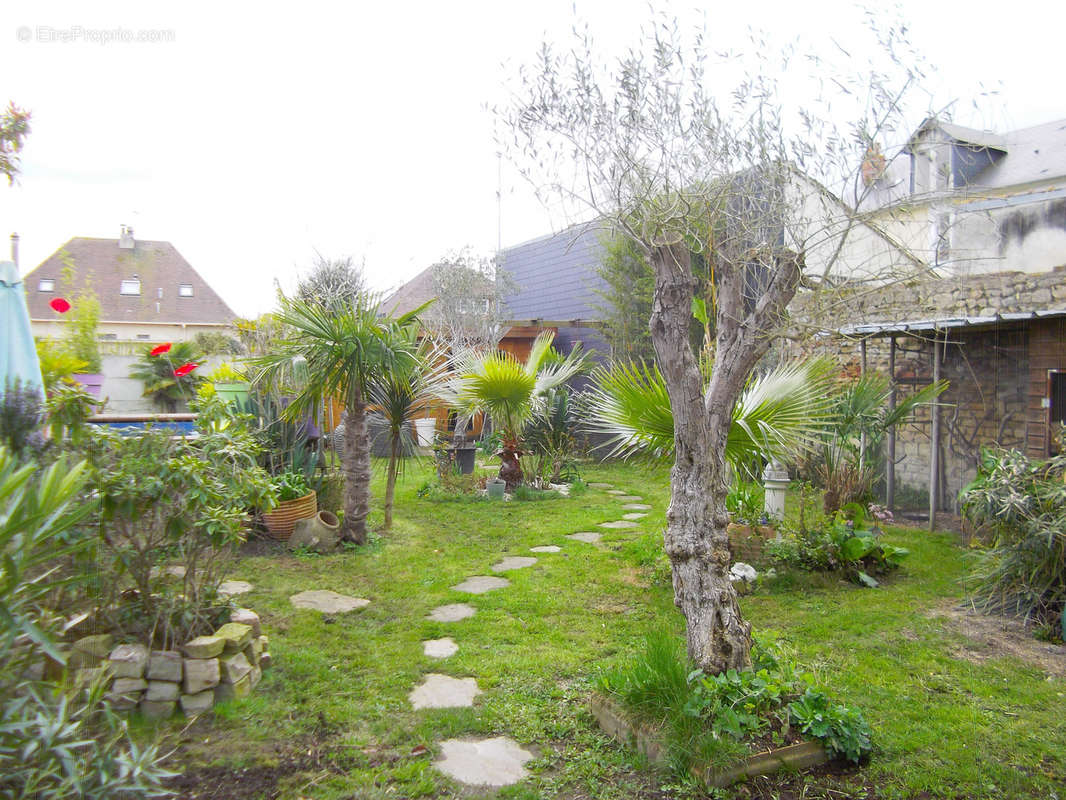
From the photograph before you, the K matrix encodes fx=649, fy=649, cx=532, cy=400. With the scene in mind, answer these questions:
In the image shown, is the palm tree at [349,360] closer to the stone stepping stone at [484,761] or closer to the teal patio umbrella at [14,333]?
the teal patio umbrella at [14,333]

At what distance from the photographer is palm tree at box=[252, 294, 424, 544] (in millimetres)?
5613

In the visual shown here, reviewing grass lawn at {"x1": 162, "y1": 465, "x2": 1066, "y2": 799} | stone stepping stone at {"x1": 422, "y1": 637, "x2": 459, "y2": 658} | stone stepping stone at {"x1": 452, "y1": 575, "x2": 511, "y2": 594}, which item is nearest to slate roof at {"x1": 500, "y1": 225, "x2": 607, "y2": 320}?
stone stepping stone at {"x1": 452, "y1": 575, "x2": 511, "y2": 594}

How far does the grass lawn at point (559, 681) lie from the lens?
2502mm

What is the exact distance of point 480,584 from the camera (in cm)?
514

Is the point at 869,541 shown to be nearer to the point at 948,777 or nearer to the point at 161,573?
the point at 948,777

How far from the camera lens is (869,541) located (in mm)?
5168

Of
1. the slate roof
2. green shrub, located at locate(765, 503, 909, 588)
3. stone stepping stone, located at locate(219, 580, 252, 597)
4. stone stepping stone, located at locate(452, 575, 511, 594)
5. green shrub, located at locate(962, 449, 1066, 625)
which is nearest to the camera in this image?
green shrub, located at locate(962, 449, 1066, 625)

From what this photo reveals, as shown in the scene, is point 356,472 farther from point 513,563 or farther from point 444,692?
point 444,692

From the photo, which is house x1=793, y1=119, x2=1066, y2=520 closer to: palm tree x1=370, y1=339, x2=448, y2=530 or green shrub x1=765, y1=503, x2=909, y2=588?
green shrub x1=765, y1=503, x2=909, y2=588

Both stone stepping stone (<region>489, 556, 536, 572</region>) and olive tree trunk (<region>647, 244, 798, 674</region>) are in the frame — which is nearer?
olive tree trunk (<region>647, 244, 798, 674</region>)

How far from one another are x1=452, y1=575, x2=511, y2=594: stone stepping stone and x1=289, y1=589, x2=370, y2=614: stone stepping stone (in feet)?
2.48

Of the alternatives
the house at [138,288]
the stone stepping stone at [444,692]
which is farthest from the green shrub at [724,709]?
the house at [138,288]

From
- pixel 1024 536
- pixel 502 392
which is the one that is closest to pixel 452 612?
pixel 1024 536

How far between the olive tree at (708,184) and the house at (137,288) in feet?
60.2
